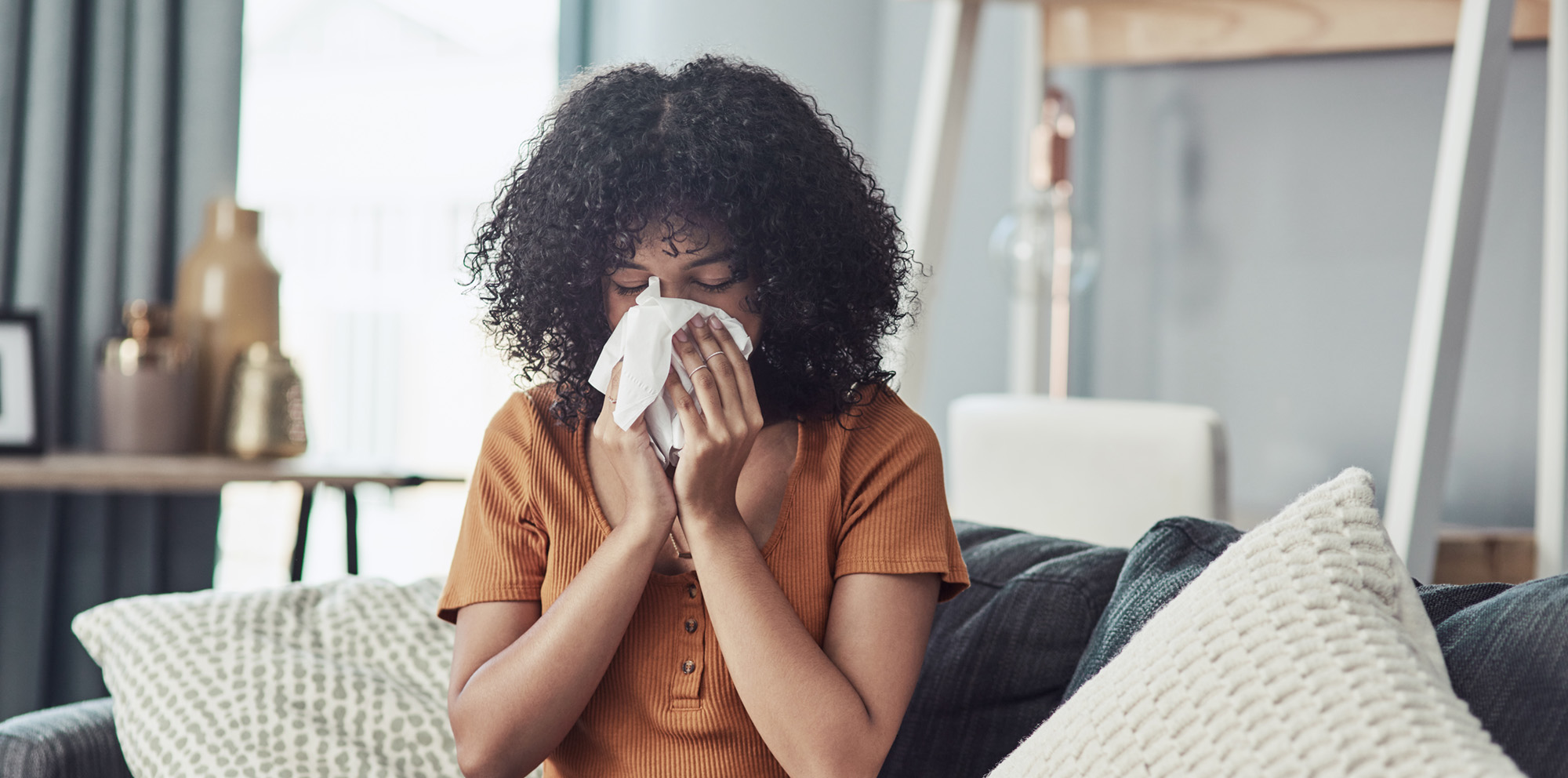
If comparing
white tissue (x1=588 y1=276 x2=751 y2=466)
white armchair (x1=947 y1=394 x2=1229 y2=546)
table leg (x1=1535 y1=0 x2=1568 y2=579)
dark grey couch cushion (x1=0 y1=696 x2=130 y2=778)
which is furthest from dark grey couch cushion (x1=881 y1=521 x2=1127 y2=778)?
table leg (x1=1535 y1=0 x2=1568 y2=579)

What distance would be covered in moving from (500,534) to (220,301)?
1518mm

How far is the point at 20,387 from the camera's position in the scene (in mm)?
2066

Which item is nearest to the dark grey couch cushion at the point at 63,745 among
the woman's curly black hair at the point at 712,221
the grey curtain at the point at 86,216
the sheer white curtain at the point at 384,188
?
the woman's curly black hair at the point at 712,221

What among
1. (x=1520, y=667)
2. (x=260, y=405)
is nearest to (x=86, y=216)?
(x=260, y=405)

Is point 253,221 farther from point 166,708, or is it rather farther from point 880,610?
point 880,610

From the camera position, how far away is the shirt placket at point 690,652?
2.80 ft

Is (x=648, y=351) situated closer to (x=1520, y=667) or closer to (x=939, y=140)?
(x=1520, y=667)

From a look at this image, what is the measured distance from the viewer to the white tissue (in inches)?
31.4

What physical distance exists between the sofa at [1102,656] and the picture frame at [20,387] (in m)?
1.07

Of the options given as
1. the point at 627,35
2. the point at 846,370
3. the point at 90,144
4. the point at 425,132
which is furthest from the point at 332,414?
the point at 846,370

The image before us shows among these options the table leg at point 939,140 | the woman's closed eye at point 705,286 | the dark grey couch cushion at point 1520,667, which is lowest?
the dark grey couch cushion at point 1520,667

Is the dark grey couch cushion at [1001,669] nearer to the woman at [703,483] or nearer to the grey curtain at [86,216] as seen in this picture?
the woman at [703,483]

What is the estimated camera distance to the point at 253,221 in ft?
7.21

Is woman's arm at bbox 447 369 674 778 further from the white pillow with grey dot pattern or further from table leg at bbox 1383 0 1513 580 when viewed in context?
table leg at bbox 1383 0 1513 580
